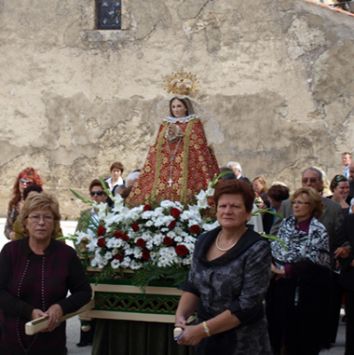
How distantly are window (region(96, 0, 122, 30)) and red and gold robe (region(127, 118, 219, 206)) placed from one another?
9.57 meters

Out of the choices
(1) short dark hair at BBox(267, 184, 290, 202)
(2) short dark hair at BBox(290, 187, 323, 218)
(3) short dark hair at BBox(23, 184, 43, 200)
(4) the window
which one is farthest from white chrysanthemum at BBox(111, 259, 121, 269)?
(4) the window

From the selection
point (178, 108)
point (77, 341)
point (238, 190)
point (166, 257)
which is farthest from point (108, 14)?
point (238, 190)

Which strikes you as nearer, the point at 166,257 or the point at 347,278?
the point at 166,257

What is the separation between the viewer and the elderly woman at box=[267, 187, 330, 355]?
5930mm

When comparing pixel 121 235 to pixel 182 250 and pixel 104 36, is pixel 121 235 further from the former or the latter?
pixel 104 36

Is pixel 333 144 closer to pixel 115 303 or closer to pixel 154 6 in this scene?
pixel 154 6

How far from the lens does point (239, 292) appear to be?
3.77 metres

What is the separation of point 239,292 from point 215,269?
157 mm

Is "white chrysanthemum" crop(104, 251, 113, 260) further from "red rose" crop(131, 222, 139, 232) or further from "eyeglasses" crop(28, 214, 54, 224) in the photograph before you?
"eyeglasses" crop(28, 214, 54, 224)

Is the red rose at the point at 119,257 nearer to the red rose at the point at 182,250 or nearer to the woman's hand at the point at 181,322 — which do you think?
the red rose at the point at 182,250

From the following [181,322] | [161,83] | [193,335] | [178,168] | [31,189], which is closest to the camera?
Answer: [193,335]

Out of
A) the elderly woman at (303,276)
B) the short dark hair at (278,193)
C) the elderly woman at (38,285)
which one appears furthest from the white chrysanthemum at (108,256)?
the short dark hair at (278,193)

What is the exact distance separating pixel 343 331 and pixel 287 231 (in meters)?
2.26

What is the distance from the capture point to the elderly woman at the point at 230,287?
374cm
